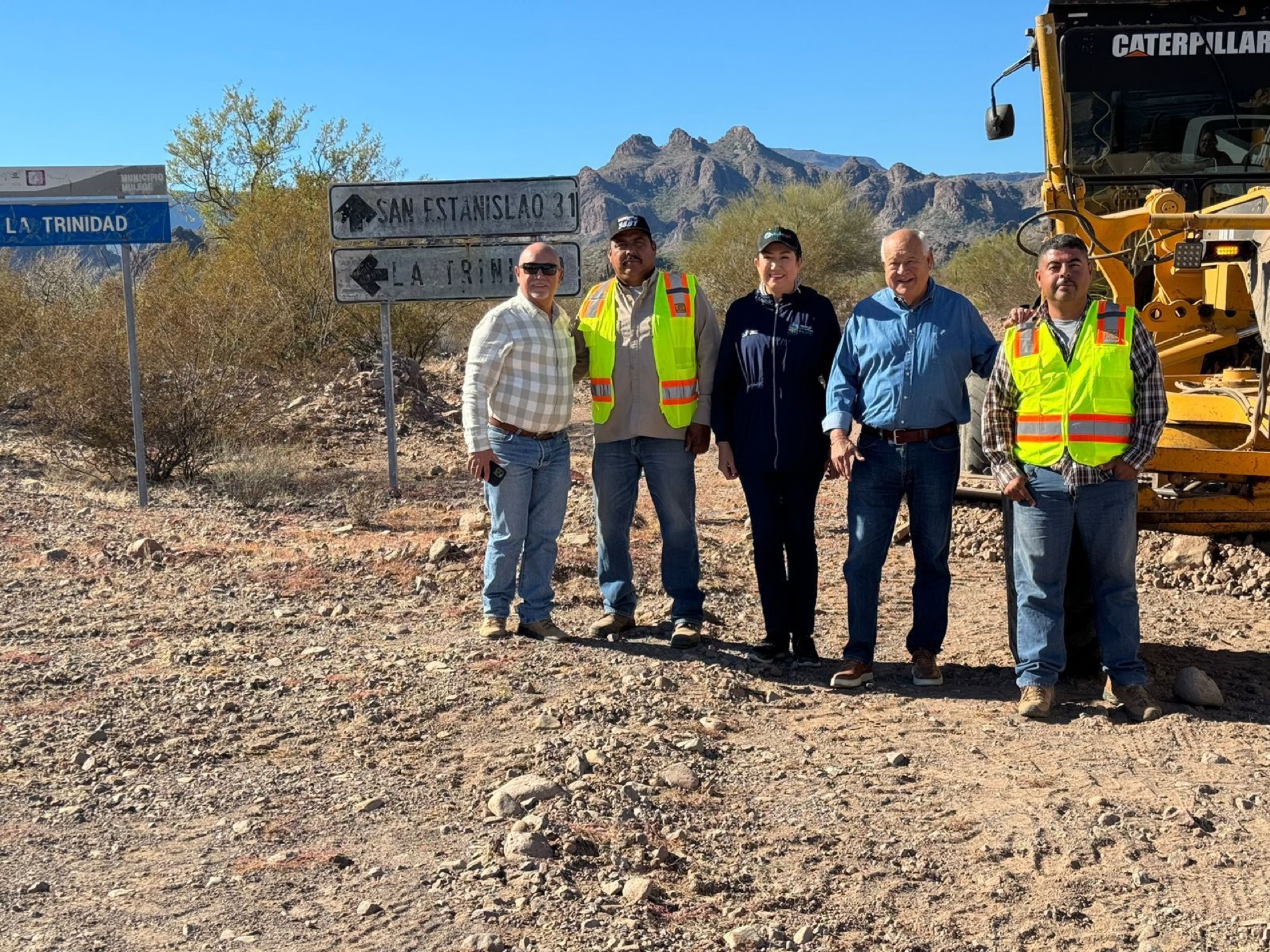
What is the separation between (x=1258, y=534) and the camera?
23.9 feet

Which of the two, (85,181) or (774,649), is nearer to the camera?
(774,649)

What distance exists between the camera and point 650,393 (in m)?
5.91

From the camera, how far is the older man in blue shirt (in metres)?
5.19

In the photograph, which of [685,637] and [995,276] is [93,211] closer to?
[685,637]

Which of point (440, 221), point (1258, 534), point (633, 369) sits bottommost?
point (1258, 534)

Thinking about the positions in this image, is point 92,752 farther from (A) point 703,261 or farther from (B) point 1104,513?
(A) point 703,261

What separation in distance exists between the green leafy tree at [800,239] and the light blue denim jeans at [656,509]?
2630 cm

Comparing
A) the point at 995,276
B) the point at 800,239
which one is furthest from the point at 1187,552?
the point at 995,276

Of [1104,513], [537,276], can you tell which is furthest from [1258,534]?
[537,276]

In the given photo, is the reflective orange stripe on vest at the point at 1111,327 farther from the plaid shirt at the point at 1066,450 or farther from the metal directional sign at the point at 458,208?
the metal directional sign at the point at 458,208

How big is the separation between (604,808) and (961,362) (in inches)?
89.2

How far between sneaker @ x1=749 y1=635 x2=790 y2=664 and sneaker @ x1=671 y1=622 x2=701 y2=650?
31 centimetres

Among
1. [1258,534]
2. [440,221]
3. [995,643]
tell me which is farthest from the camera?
[440,221]

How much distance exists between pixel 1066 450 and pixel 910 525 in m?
0.81
